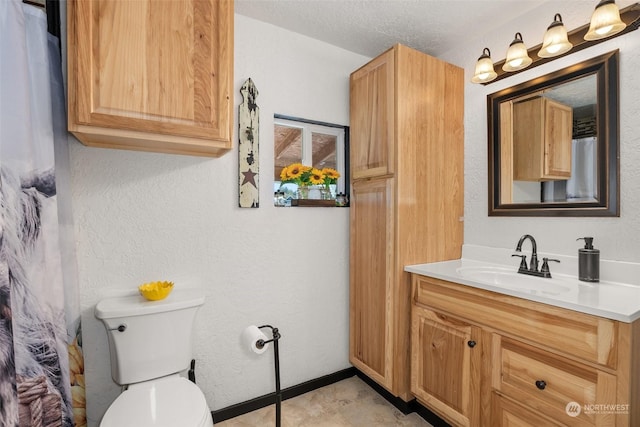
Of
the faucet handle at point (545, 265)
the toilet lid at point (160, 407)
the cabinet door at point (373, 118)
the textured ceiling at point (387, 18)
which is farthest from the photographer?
the cabinet door at point (373, 118)

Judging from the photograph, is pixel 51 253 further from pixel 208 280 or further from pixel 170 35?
pixel 170 35

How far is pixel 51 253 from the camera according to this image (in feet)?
3.82

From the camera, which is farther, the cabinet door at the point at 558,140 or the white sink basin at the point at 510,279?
the cabinet door at the point at 558,140

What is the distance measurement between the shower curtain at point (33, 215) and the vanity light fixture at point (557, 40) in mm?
2186

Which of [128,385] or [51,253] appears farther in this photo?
[128,385]

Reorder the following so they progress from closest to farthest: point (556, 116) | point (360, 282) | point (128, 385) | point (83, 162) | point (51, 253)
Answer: point (51, 253), point (128, 385), point (83, 162), point (556, 116), point (360, 282)

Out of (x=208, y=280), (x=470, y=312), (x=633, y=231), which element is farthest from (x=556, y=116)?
(x=208, y=280)

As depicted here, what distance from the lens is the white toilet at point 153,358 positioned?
3.71 ft

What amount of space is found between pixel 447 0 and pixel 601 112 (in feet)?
3.21

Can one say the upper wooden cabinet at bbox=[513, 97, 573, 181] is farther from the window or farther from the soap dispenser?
the window

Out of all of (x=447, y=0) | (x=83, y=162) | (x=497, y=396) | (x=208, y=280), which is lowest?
(x=497, y=396)

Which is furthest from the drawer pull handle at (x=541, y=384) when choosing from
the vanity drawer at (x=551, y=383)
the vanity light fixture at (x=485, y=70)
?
the vanity light fixture at (x=485, y=70)

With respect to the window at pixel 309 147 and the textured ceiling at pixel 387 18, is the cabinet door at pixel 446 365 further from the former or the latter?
the textured ceiling at pixel 387 18

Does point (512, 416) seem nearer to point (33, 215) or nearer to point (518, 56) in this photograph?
point (518, 56)
